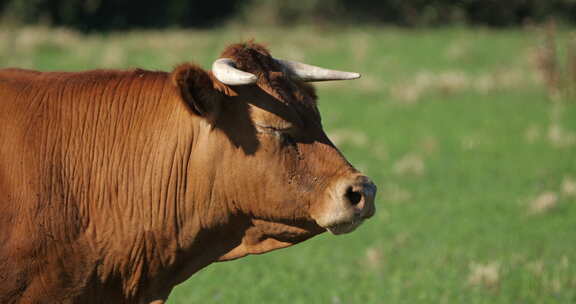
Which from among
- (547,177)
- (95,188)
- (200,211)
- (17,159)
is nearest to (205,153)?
(200,211)

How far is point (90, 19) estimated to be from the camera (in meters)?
43.0

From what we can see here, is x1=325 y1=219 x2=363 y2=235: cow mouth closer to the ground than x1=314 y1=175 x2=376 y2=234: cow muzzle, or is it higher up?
closer to the ground

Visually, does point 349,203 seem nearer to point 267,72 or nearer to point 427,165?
point 267,72

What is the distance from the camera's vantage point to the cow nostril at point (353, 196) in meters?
4.65

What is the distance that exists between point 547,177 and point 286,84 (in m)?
10.3

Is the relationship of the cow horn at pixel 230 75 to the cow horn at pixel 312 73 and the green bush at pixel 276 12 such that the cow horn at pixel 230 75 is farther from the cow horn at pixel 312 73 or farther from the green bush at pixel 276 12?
the green bush at pixel 276 12

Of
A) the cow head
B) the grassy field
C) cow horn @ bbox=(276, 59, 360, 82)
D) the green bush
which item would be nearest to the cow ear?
the cow head

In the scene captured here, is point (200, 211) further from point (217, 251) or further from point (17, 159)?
point (17, 159)

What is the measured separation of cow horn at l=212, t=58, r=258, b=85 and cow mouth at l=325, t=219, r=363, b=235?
3.02ft

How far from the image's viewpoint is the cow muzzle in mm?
4617

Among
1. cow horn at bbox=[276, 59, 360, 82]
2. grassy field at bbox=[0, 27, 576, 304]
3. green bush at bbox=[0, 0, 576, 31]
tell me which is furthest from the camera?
green bush at bbox=[0, 0, 576, 31]

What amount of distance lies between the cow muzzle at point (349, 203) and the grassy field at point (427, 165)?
11.3 feet

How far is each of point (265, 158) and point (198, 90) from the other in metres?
0.53

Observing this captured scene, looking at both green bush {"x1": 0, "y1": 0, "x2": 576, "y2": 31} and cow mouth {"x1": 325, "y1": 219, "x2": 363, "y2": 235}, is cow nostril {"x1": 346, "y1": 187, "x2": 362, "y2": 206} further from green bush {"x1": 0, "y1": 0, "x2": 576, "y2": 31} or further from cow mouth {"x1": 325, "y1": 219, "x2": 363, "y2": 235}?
green bush {"x1": 0, "y1": 0, "x2": 576, "y2": 31}
